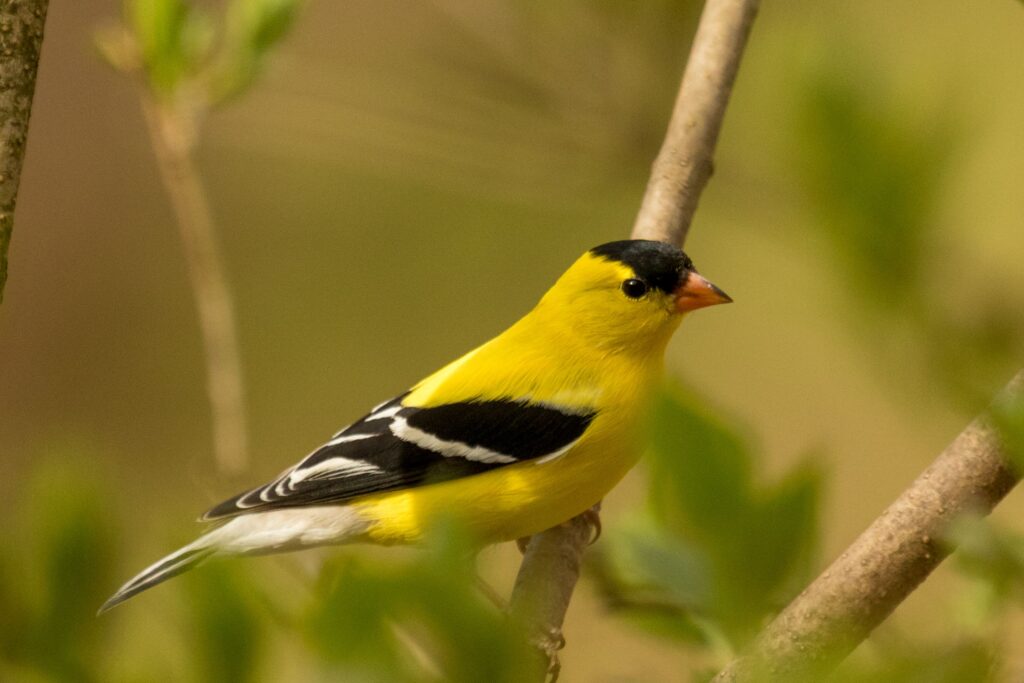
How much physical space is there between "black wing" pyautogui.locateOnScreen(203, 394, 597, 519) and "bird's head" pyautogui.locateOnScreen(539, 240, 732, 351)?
0.25 m

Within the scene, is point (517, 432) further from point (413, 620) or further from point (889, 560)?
point (413, 620)

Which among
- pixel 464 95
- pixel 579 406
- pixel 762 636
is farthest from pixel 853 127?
pixel 579 406

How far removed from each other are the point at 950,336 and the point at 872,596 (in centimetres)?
27

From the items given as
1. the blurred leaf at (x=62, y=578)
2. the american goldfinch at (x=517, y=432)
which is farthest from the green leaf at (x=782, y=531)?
the american goldfinch at (x=517, y=432)

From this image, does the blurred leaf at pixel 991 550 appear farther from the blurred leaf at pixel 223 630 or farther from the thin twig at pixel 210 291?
the thin twig at pixel 210 291

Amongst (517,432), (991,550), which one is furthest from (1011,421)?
(517,432)

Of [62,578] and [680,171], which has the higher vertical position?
[680,171]

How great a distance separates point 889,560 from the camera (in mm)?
703

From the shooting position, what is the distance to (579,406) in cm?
226

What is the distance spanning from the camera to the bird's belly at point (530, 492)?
211 centimetres

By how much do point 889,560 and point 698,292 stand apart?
160 centimetres

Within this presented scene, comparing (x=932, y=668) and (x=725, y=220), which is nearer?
(x=932, y=668)

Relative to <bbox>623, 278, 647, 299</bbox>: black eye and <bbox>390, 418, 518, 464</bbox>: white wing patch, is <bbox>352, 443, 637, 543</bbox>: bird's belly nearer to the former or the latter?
<bbox>390, 418, 518, 464</bbox>: white wing patch

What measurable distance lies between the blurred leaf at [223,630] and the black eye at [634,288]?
6.35 feet
